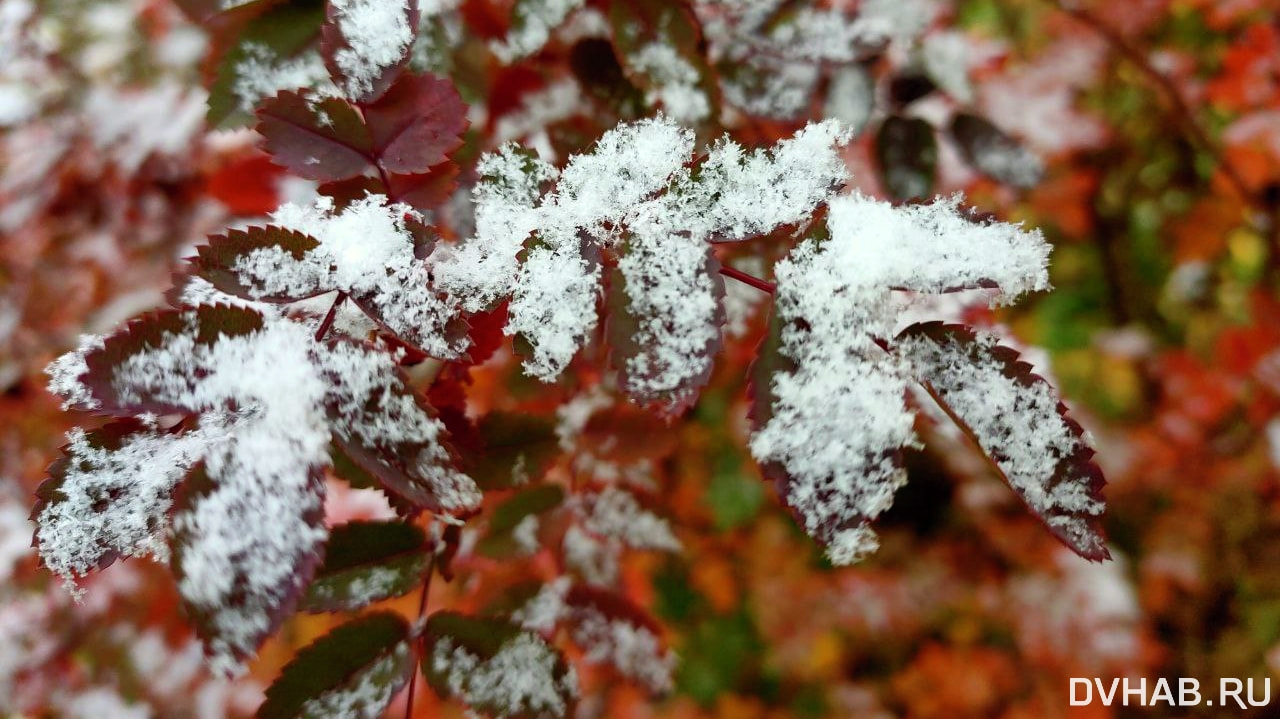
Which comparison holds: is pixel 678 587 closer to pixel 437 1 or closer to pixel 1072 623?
pixel 1072 623

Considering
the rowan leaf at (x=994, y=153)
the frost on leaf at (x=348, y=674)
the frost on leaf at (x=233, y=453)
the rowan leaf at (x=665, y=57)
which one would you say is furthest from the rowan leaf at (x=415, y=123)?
the rowan leaf at (x=994, y=153)

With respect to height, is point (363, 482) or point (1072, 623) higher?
point (1072, 623)

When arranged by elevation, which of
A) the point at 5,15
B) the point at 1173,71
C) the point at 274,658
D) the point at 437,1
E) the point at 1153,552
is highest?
the point at 1173,71

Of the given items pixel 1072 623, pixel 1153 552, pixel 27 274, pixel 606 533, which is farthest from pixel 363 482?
pixel 1153 552

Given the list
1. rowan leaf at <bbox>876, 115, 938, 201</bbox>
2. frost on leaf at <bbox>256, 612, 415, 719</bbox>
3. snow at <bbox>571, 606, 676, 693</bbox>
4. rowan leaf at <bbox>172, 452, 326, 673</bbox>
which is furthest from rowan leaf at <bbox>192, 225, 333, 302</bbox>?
rowan leaf at <bbox>876, 115, 938, 201</bbox>

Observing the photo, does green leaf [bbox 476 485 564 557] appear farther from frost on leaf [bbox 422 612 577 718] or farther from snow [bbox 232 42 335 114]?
snow [bbox 232 42 335 114]
